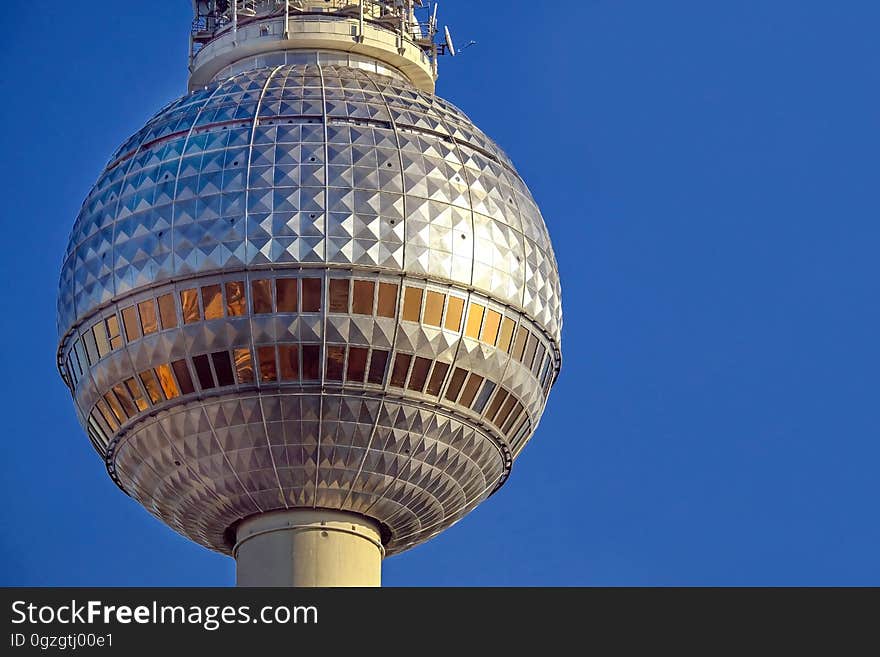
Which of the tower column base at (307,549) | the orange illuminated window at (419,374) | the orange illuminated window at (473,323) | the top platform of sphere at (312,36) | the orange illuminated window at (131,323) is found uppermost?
the top platform of sphere at (312,36)

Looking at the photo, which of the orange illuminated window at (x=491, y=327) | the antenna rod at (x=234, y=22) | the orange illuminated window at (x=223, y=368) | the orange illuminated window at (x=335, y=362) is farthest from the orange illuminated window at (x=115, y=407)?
the antenna rod at (x=234, y=22)

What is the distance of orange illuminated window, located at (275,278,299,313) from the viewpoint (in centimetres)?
6550

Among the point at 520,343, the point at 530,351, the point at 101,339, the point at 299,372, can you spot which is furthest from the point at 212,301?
the point at 530,351

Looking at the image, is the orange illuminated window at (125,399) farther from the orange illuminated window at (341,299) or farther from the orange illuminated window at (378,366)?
the orange illuminated window at (378,366)

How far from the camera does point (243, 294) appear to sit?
65625 millimetres

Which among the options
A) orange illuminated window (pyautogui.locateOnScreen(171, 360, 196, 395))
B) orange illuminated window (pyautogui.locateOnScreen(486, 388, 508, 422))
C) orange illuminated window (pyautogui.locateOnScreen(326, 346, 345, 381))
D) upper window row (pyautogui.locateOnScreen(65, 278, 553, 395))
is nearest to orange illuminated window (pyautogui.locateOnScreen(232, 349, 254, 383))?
upper window row (pyautogui.locateOnScreen(65, 278, 553, 395))

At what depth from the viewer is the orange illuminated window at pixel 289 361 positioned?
215 feet

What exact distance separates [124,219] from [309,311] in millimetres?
6308

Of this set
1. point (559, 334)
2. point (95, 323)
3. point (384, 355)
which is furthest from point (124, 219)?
point (559, 334)

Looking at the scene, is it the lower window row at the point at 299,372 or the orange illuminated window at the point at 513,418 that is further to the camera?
the orange illuminated window at the point at 513,418

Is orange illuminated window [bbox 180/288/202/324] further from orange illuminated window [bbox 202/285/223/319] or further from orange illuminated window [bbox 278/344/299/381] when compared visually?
orange illuminated window [bbox 278/344/299/381]

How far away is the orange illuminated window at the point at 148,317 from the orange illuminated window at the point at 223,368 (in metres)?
1.89

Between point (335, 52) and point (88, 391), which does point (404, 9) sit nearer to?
point (335, 52)

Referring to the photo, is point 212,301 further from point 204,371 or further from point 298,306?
point 298,306
